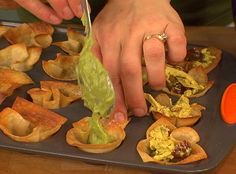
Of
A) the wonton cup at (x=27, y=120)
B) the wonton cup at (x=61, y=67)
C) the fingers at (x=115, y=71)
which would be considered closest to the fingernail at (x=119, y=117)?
the fingers at (x=115, y=71)

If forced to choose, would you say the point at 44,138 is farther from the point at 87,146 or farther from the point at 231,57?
the point at 231,57

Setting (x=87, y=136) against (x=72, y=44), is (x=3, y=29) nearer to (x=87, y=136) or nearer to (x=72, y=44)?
(x=72, y=44)

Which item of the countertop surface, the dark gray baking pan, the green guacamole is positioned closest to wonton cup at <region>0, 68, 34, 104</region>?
the dark gray baking pan

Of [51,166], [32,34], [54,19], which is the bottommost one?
[51,166]

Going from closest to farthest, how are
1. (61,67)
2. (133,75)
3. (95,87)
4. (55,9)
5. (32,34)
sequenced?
(95,87) → (133,75) → (55,9) → (61,67) → (32,34)

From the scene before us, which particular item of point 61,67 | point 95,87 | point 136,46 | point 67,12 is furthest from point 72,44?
point 95,87

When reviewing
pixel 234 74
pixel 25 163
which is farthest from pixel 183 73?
pixel 25 163
